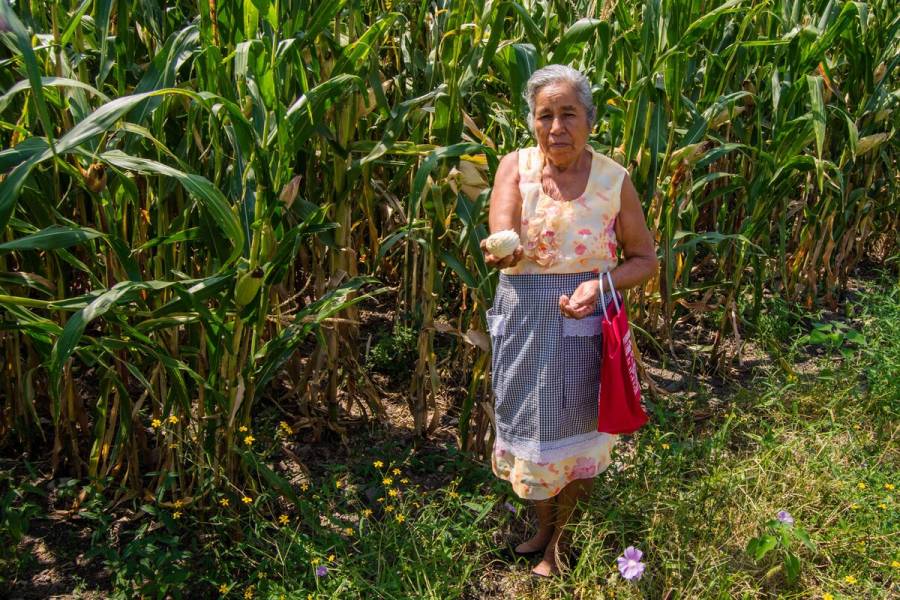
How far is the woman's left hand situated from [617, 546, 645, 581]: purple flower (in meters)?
0.63

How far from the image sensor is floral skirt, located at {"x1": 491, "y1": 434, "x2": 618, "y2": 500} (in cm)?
255

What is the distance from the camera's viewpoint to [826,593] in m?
2.57

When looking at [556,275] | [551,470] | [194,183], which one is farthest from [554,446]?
[194,183]

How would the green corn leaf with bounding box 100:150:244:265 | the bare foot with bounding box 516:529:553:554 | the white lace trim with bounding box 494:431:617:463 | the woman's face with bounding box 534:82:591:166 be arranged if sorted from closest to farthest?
the green corn leaf with bounding box 100:150:244:265, the woman's face with bounding box 534:82:591:166, the white lace trim with bounding box 494:431:617:463, the bare foot with bounding box 516:529:553:554

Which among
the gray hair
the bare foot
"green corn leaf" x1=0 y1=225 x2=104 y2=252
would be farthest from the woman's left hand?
"green corn leaf" x1=0 y1=225 x2=104 y2=252

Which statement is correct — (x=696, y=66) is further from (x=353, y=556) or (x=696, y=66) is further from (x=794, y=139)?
(x=353, y=556)

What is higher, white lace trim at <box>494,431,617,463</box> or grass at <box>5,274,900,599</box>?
white lace trim at <box>494,431,617,463</box>

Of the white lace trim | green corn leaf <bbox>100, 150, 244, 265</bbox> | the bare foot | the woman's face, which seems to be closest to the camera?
green corn leaf <bbox>100, 150, 244, 265</bbox>

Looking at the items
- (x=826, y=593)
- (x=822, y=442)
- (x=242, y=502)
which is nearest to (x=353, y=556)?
(x=242, y=502)

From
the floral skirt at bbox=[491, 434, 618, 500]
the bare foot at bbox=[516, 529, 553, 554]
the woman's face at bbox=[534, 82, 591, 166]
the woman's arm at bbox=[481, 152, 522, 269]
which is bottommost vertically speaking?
the bare foot at bbox=[516, 529, 553, 554]

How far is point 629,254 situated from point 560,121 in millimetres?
443

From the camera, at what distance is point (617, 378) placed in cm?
239

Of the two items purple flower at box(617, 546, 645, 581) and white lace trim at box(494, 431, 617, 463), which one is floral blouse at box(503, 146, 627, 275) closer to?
white lace trim at box(494, 431, 617, 463)

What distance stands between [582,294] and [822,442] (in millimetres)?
1413
